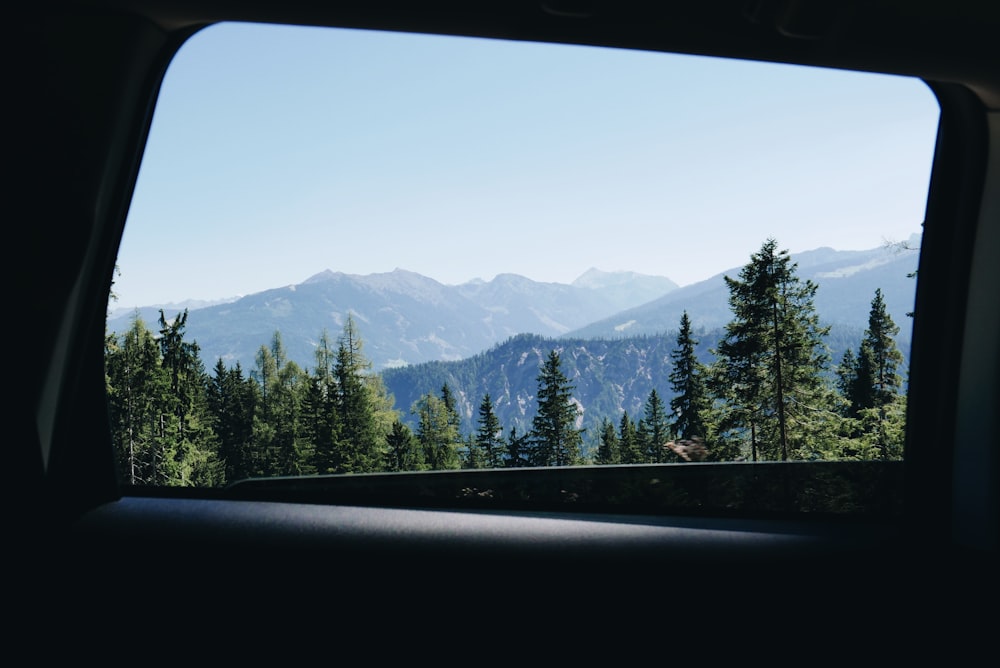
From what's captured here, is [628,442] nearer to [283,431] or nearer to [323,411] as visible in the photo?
[323,411]

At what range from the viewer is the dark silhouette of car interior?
6.84 feet

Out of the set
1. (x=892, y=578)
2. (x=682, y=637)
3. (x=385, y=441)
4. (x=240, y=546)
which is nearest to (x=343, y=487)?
(x=240, y=546)

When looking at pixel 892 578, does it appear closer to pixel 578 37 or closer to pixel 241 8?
pixel 578 37

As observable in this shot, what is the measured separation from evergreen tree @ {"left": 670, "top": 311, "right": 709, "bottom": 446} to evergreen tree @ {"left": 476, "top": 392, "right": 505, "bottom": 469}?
14100mm

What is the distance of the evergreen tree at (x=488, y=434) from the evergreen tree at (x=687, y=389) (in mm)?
14100

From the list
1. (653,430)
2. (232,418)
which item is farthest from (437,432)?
(653,430)

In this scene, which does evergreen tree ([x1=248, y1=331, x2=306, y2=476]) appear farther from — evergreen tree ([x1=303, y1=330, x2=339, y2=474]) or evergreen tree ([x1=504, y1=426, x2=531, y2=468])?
evergreen tree ([x1=504, y1=426, x2=531, y2=468])

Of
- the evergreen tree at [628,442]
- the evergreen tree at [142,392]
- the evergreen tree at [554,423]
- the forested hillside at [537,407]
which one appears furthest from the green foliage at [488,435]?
the evergreen tree at [142,392]

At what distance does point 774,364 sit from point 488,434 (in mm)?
23985

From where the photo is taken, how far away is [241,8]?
202 centimetres

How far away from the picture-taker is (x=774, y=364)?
1613 inches

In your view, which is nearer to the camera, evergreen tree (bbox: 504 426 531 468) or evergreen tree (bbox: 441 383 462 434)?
evergreen tree (bbox: 504 426 531 468)

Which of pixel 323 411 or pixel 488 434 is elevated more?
pixel 323 411

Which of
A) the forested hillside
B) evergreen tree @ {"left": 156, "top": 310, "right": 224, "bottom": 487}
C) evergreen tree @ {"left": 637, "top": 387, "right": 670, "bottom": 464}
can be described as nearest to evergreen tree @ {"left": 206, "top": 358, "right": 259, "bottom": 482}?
the forested hillside
